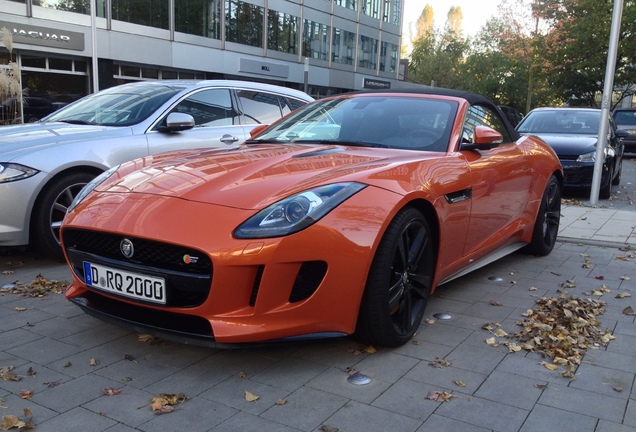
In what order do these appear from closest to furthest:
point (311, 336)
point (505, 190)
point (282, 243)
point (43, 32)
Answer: point (282, 243)
point (311, 336)
point (505, 190)
point (43, 32)

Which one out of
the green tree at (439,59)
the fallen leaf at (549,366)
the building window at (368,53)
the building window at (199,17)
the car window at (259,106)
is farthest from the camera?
the green tree at (439,59)

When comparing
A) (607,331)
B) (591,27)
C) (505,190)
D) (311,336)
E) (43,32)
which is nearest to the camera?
(311,336)

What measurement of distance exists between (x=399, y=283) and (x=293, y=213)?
0.82 metres

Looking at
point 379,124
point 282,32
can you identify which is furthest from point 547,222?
point 282,32

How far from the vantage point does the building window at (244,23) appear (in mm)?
30203

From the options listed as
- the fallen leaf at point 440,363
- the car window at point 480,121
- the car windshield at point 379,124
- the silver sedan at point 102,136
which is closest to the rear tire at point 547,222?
the car window at point 480,121

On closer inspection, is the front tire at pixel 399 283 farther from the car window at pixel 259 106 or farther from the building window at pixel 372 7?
the building window at pixel 372 7

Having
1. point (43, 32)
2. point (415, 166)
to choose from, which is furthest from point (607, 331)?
point (43, 32)

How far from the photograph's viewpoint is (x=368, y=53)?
4297cm

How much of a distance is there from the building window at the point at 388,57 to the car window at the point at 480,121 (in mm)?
41050

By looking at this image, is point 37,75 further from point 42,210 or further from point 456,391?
point 456,391

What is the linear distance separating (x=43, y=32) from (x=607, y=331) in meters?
21.9

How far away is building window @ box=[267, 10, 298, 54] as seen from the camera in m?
33.2

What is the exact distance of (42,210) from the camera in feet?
15.9
